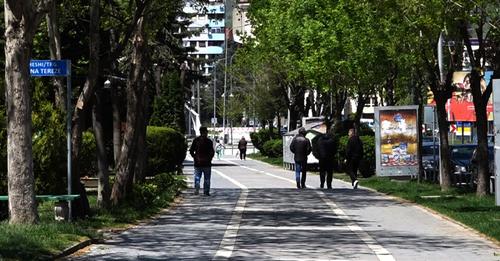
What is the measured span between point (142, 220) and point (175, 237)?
3123 millimetres

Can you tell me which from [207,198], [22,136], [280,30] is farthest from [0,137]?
[280,30]

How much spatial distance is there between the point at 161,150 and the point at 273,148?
2923cm

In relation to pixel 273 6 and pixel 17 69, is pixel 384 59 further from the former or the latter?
pixel 17 69

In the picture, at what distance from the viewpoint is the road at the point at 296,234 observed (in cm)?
1274

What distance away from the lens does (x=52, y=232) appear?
43.0ft

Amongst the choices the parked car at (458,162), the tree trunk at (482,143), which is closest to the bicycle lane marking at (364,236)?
the tree trunk at (482,143)

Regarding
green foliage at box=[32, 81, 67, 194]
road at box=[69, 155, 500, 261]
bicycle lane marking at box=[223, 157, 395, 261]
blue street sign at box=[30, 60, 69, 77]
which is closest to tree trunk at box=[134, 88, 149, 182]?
road at box=[69, 155, 500, 261]

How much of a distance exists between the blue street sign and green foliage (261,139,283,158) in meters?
46.2

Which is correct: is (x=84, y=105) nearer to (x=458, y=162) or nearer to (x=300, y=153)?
(x=300, y=153)

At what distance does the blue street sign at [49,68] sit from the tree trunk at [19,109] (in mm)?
1107

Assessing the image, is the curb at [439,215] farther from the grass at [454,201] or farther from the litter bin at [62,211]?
the litter bin at [62,211]

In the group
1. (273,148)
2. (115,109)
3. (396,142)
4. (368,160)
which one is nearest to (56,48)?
(115,109)

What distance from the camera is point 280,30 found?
134 feet

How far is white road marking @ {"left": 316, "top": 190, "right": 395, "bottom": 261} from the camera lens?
41.8ft
